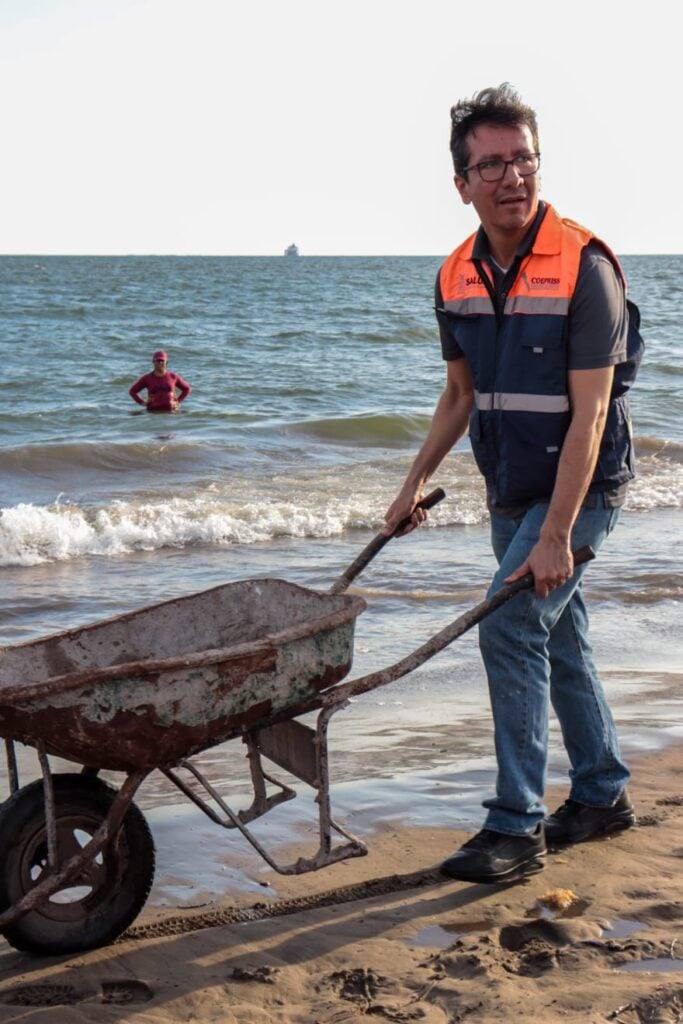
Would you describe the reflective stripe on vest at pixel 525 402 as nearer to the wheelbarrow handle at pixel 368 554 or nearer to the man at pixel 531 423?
the man at pixel 531 423

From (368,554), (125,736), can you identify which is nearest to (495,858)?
(368,554)

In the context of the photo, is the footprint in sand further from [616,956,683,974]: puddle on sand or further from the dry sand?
[616,956,683,974]: puddle on sand

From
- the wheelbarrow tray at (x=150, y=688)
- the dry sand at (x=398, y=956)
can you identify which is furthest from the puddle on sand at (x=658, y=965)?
the wheelbarrow tray at (x=150, y=688)

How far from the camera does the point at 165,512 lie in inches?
390

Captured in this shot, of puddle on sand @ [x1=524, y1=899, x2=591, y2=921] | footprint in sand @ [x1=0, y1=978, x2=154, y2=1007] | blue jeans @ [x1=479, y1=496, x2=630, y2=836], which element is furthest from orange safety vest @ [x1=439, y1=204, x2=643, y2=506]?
footprint in sand @ [x1=0, y1=978, x2=154, y2=1007]

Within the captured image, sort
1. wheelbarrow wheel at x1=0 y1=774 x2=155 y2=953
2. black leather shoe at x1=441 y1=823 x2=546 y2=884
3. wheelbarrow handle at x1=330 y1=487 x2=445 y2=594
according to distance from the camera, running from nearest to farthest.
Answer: wheelbarrow wheel at x1=0 y1=774 x2=155 y2=953 → black leather shoe at x1=441 y1=823 x2=546 y2=884 → wheelbarrow handle at x1=330 y1=487 x2=445 y2=594

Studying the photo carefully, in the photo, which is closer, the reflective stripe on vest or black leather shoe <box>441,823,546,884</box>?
the reflective stripe on vest

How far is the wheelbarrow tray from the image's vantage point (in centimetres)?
292

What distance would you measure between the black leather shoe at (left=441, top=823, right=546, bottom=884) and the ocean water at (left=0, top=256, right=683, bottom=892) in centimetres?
64

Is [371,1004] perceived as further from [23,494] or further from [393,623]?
[23,494]

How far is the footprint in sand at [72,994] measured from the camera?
292 centimetres

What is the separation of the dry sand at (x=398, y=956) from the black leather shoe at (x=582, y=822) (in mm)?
78

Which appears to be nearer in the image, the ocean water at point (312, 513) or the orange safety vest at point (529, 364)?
the orange safety vest at point (529, 364)

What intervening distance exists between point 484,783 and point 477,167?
77.0 inches
